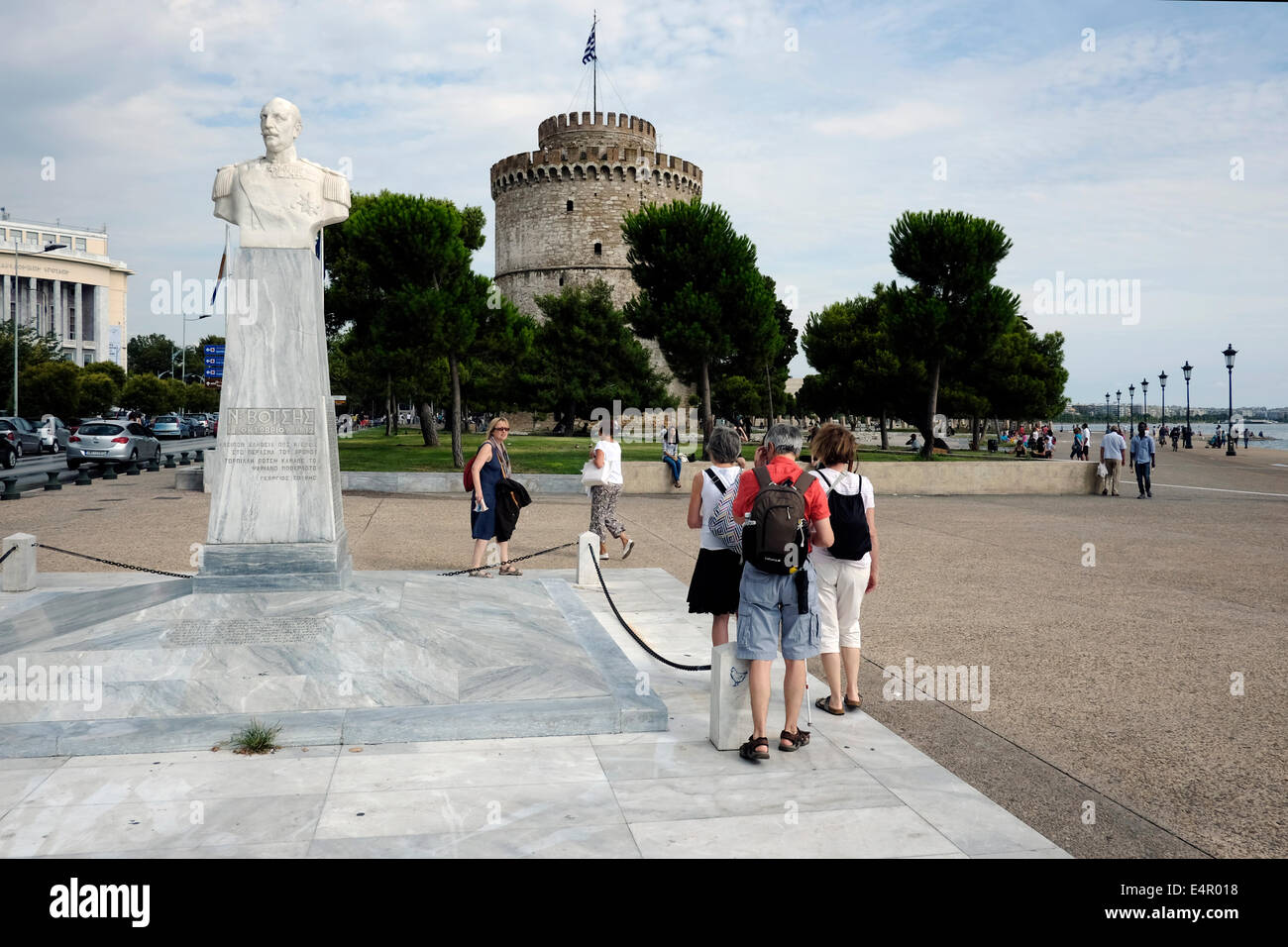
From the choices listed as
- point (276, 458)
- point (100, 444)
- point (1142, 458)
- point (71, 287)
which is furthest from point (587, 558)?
point (71, 287)

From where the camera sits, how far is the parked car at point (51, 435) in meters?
35.1

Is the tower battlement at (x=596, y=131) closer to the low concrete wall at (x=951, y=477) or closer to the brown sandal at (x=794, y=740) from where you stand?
the low concrete wall at (x=951, y=477)

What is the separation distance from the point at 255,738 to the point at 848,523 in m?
3.44

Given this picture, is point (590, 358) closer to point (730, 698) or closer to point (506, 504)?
point (506, 504)

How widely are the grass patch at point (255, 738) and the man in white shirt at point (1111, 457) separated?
20555mm

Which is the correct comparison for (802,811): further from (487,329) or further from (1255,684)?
(487,329)

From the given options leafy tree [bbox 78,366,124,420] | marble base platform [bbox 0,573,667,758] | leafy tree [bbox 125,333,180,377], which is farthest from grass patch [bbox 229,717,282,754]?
leafy tree [bbox 125,333,180,377]

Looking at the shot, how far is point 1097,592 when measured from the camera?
32.3 feet

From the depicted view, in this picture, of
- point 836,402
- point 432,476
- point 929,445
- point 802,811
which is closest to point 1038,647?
point 802,811

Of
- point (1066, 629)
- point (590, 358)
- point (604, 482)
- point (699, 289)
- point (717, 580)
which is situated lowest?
point (1066, 629)

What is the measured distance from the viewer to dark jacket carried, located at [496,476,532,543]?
9.58 meters

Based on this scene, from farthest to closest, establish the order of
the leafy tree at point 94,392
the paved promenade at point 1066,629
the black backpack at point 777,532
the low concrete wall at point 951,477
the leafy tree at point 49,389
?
the leafy tree at point 94,392
the leafy tree at point 49,389
the low concrete wall at point 951,477
the black backpack at point 777,532
the paved promenade at point 1066,629

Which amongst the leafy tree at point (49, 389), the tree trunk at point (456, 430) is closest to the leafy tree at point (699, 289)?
the tree trunk at point (456, 430)

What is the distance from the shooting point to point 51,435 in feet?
117
